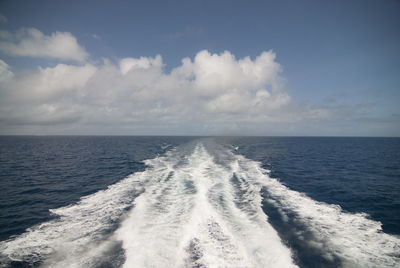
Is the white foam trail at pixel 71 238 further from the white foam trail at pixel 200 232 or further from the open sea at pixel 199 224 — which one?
the white foam trail at pixel 200 232

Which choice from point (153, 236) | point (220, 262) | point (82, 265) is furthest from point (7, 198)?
point (220, 262)

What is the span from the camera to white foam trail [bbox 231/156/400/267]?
8.71 metres

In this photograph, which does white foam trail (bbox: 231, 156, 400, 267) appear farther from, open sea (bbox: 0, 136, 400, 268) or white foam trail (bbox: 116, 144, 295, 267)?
white foam trail (bbox: 116, 144, 295, 267)

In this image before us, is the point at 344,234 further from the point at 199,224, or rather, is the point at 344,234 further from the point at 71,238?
the point at 71,238

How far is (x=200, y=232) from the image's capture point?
35.6 ft

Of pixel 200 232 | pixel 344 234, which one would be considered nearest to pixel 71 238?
pixel 200 232

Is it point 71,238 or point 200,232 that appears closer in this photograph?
point 71,238

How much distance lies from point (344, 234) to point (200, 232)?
29.9ft

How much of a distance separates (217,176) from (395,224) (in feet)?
54.2

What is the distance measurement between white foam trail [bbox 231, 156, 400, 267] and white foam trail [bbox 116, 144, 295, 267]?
8.46 feet

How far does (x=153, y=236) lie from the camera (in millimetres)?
10344

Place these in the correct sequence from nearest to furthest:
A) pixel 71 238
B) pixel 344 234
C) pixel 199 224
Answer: pixel 71 238 → pixel 344 234 → pixel 199 224

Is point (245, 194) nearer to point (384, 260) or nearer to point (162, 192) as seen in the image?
point (162, 192)

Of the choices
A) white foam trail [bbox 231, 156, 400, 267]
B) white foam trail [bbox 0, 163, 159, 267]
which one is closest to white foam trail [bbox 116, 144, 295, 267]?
white foam trail [bbox 0, 163, 159, 267]
